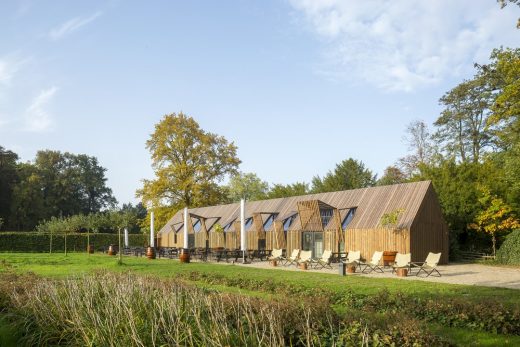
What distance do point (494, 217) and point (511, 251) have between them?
2304 mm

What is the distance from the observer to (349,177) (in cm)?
4525

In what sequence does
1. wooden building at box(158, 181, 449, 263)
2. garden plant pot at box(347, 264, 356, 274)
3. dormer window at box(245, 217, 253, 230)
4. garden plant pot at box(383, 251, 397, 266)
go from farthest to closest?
1. dormer window at box(245, 217, 253, 230)
2. wooden building at box(158, 181, 449, 263)
3. garden plant pot at box(383, 251, 397, 266)
4. garden plant pot at box(347, 264, 356, 274)

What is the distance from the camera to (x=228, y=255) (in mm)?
27422

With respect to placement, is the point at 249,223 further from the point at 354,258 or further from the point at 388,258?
the point at 388,258

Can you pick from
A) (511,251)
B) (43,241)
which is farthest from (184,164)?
(511,251)

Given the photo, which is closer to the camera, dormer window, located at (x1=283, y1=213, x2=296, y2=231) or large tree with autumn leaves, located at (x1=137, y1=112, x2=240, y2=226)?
dormer window, located at (x1=283, y1=213, x2=296, y2=231)

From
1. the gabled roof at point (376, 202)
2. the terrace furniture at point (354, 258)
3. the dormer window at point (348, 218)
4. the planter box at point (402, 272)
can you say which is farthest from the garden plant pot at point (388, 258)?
the dormer window at point (348, 218)

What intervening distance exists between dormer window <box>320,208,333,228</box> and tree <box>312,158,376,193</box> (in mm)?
17454

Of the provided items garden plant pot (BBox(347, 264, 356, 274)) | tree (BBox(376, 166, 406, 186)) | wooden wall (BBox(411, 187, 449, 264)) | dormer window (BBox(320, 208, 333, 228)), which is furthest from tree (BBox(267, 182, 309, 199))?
garden plant pot (BBox(347, 264, 356, 274))

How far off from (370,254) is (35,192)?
45.6 meters

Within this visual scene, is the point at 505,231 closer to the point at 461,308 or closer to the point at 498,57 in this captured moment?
the point at 498,57

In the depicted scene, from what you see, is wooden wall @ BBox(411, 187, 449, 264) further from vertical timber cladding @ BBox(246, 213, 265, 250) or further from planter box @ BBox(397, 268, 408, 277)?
vertical timber cladding @ BBox(246, 213, 265, 250)

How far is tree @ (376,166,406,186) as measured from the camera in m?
45.3

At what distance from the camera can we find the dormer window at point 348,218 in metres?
25.9
